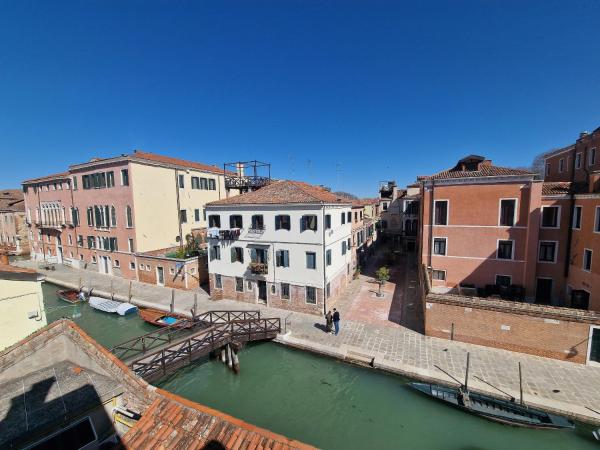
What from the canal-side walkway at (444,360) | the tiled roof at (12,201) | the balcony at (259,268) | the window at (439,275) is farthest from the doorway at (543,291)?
the tiled roof at (12,201)

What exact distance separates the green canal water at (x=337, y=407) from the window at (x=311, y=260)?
5.22m

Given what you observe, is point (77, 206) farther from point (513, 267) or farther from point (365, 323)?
point (513, 267)

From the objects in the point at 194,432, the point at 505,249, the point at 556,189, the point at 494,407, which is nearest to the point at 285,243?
the point at 494,407

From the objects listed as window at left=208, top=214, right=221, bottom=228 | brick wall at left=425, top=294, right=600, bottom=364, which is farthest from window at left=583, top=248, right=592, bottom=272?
window at left=208, top=214, right=221, bottom=228

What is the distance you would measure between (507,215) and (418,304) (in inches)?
337

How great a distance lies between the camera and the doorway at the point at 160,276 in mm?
25125

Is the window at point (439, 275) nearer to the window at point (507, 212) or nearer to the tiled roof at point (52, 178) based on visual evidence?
the window at point (507, 212)

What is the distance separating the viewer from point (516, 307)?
13203 mm

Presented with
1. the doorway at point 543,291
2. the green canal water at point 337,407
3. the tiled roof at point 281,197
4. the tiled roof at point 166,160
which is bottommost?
the green canal water at point 337,407

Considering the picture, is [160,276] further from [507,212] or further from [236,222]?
[507,212]

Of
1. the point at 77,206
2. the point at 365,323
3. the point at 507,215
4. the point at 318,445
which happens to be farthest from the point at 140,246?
the point at 507,215

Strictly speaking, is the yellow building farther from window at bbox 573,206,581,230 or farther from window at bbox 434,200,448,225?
window at bbox 573,206,581,230

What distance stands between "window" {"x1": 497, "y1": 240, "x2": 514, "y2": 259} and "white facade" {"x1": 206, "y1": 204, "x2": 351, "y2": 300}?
10822 mm

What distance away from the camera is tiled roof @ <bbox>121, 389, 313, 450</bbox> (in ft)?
15.8
